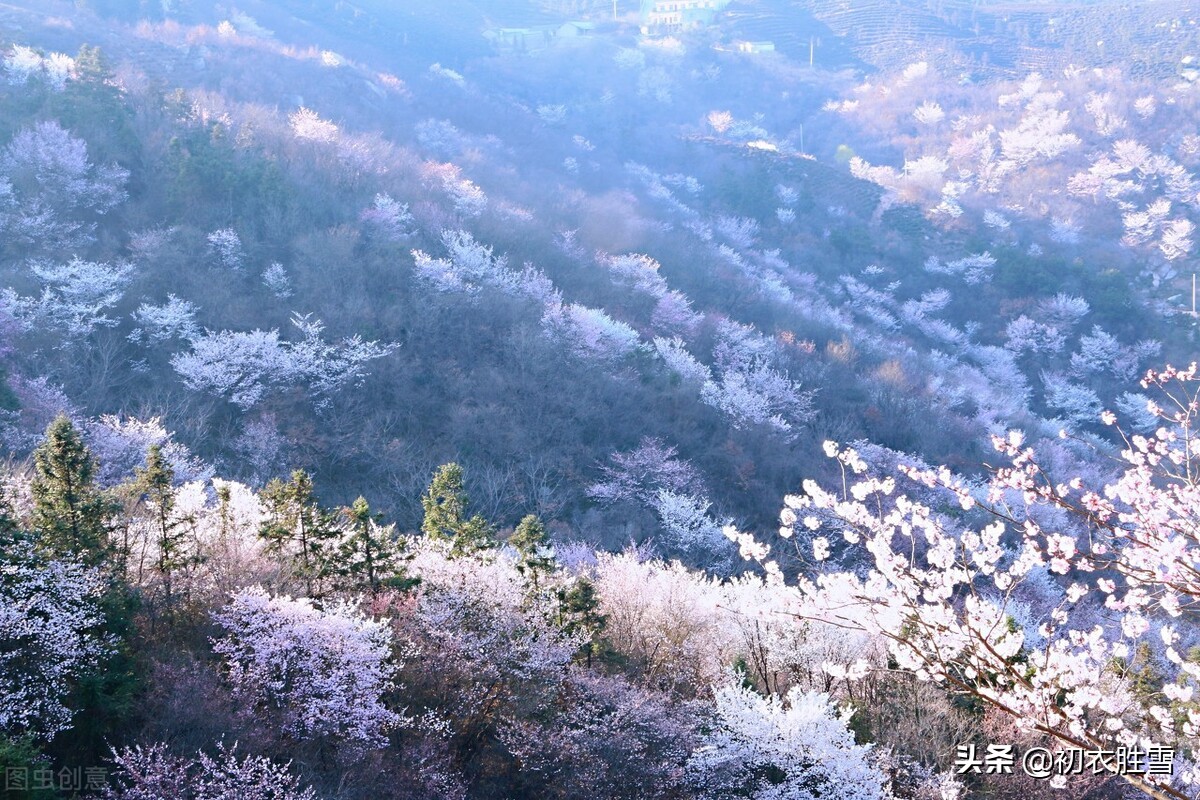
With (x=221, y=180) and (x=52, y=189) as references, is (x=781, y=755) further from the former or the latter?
(x=52, y=189)

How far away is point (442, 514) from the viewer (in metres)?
18.3

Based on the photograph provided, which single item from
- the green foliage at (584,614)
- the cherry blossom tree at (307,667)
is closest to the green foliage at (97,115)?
the cherry blossom tree at (307,667)

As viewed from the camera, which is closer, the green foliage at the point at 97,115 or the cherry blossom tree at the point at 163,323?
the cherry blossom tree at the point at 163,323

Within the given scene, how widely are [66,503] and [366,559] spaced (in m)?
5.09

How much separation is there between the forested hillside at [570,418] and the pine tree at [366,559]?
4.1 inches

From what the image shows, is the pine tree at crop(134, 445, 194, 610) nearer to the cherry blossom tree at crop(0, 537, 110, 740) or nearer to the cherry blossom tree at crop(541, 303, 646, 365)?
the cherry blossom tree at crop(0, 537, 110, 740)

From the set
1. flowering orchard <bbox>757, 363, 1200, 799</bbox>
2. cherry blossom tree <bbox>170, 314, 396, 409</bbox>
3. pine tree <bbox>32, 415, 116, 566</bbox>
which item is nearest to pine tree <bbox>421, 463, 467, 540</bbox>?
pine tree <bbox>32, 415, 116, 566</bbox>

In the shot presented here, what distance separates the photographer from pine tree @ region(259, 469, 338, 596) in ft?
49.9

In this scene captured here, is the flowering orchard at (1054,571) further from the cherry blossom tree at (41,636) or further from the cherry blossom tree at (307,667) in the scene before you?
the cherry blossom tree at (41,636)

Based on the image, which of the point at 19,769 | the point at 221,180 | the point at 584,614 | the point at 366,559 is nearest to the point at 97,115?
the point at 221,180

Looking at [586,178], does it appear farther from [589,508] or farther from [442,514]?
[442,514]

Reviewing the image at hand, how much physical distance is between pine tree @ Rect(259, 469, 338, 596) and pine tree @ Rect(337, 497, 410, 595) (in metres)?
0.36

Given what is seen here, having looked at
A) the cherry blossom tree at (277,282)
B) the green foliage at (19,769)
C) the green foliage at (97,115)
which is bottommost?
the green foliage at (19,769)

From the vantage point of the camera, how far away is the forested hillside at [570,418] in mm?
11195
